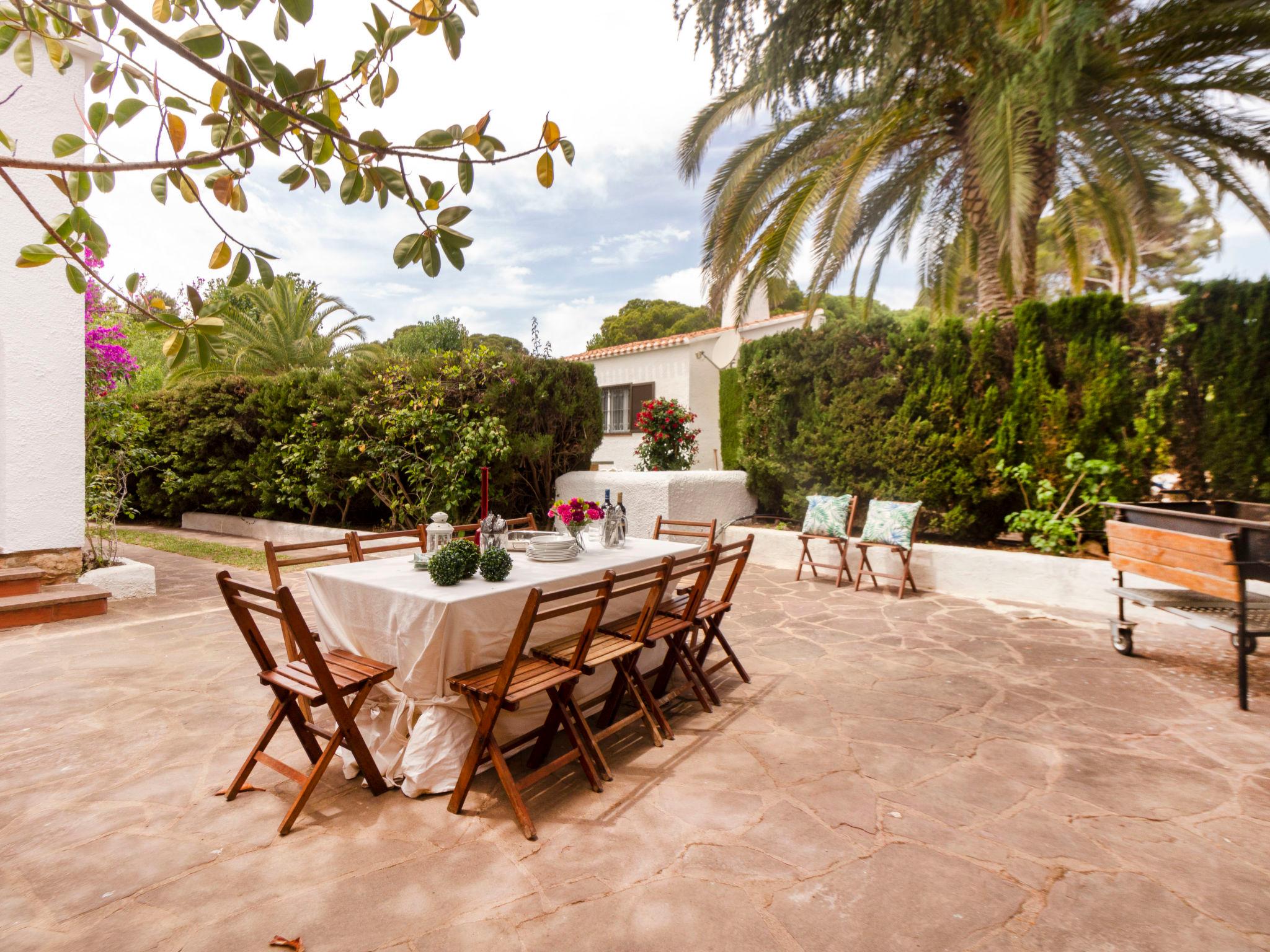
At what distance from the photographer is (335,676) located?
2.81 m

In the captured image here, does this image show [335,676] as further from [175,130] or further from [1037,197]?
[1037,197]

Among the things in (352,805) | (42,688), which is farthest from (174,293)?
(352,805)

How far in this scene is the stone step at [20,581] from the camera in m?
5.64

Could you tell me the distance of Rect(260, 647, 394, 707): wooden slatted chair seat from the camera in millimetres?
2670

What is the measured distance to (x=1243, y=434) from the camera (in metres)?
5.89

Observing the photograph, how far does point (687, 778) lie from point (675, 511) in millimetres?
5934

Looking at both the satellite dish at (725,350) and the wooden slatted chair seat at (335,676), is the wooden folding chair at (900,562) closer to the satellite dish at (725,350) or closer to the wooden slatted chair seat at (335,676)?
the wooden slatted chair seat at (335,676)

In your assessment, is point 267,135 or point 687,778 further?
point 687,778

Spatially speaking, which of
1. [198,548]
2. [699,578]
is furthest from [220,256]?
[198,548]

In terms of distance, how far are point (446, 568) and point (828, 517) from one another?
549 centimetres

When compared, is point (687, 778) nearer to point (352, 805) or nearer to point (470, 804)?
point (470, 804)

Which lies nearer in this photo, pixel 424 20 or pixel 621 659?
pixel 424 20

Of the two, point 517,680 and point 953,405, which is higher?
point 953,405

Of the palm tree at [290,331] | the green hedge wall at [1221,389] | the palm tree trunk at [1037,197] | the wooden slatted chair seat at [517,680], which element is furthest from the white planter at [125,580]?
the palm tree at [290,331]
